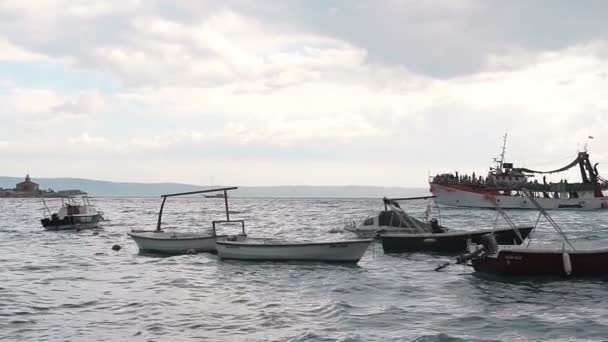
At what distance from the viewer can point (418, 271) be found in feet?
95.9

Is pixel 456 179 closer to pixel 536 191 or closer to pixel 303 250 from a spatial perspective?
pixel 536 191

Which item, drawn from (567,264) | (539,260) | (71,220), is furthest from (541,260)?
(71,220)

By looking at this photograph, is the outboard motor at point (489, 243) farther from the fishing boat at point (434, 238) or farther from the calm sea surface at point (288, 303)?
the fishing boat at point (434, 238)

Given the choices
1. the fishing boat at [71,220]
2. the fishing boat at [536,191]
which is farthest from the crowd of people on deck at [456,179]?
the fishing boat at [71,220]

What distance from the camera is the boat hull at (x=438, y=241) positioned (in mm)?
35625

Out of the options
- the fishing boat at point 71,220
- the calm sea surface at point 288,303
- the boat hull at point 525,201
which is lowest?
the boat hull at point 525,201

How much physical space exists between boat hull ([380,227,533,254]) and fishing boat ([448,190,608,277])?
904cm

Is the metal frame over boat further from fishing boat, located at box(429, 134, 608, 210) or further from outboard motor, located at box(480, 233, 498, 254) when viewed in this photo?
fishing boat, located at box(429, 134, 608, 210)

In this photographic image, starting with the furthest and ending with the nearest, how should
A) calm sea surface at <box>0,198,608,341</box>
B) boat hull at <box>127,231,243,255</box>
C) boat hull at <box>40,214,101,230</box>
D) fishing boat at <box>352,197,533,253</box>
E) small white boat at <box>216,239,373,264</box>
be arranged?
boat hull at <box>40,214,101,230</box> → boat hull at <box>127,231,243,255</box> → fishing boat at <box>352,197,533,253</box> → small white boat at <box>216,239,373,264</box> → calm sea surface at <box>0,198,608,341</box>

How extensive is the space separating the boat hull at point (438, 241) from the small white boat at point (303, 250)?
6.47 meters

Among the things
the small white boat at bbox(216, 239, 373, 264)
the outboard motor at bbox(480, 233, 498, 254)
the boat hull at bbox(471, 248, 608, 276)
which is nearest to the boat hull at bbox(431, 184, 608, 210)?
the small white boat at bbox(216, 239, 373, 264)

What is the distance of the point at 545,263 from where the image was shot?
25109 millimetres

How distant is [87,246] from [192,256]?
43.1 feet

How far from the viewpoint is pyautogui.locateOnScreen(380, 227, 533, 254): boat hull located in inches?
1403
